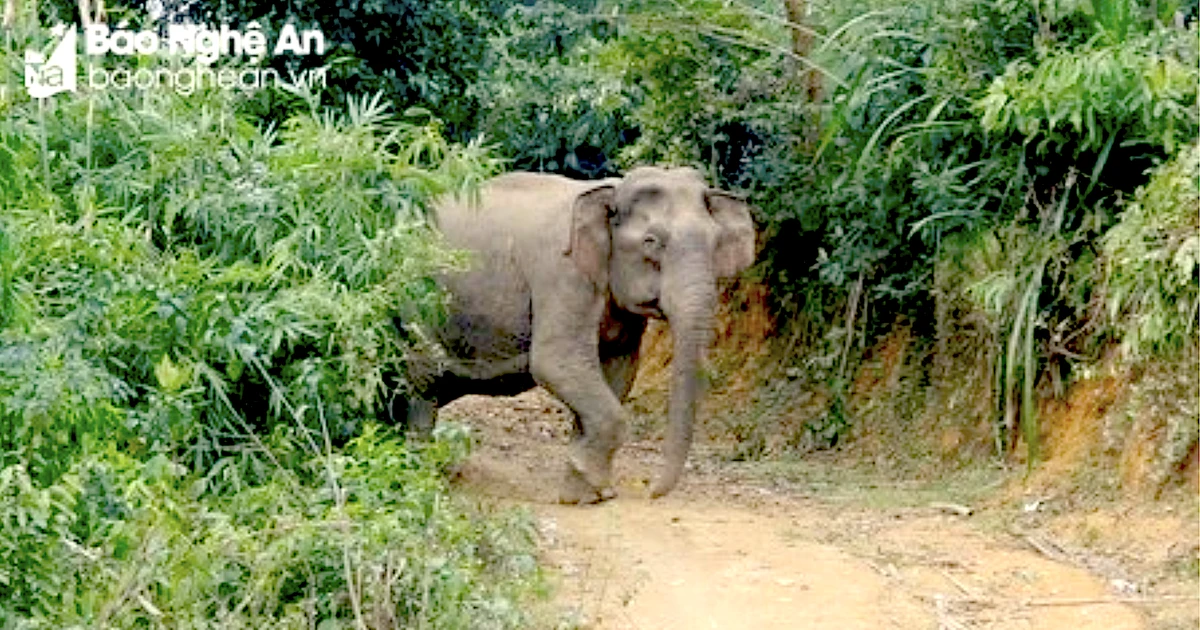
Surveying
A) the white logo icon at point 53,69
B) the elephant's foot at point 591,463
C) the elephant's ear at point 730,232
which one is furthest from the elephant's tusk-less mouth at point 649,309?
the white logo icon at point 53,69

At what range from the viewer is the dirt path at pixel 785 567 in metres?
7.11

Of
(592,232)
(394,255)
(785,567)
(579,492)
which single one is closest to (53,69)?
(394,255)

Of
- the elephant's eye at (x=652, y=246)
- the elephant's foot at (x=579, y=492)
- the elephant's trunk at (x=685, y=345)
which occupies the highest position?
the elephant's eye at (x=652, y=246)

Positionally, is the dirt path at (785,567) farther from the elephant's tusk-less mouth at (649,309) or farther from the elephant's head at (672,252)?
the elephant's tusk-less mouth at (649,309)

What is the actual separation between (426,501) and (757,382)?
6638 mm

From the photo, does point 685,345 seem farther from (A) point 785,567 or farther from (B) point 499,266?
(A) point 785,567

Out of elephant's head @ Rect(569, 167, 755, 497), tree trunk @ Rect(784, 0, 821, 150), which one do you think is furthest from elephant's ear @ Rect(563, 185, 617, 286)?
tree trunk @ Rect(784, 0, 821, 150)

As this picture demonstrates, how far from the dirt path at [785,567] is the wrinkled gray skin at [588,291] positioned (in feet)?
1.45

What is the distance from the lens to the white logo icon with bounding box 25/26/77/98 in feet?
29.5

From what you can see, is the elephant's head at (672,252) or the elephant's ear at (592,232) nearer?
the elephant's head at (672,252)

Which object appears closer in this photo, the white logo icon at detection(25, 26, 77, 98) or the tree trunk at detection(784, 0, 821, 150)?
the white logo icon at detection(25, 26, 77, 98)

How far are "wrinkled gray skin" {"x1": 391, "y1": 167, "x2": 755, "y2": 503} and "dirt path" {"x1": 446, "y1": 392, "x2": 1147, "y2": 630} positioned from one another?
44 centimetres

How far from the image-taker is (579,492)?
9727mm

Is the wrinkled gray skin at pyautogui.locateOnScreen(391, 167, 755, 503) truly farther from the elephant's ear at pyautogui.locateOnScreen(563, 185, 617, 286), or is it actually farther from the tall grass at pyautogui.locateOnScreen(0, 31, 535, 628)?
the tall grass at pyautogui.locateOnScreen(0, 31, 535, 628)
